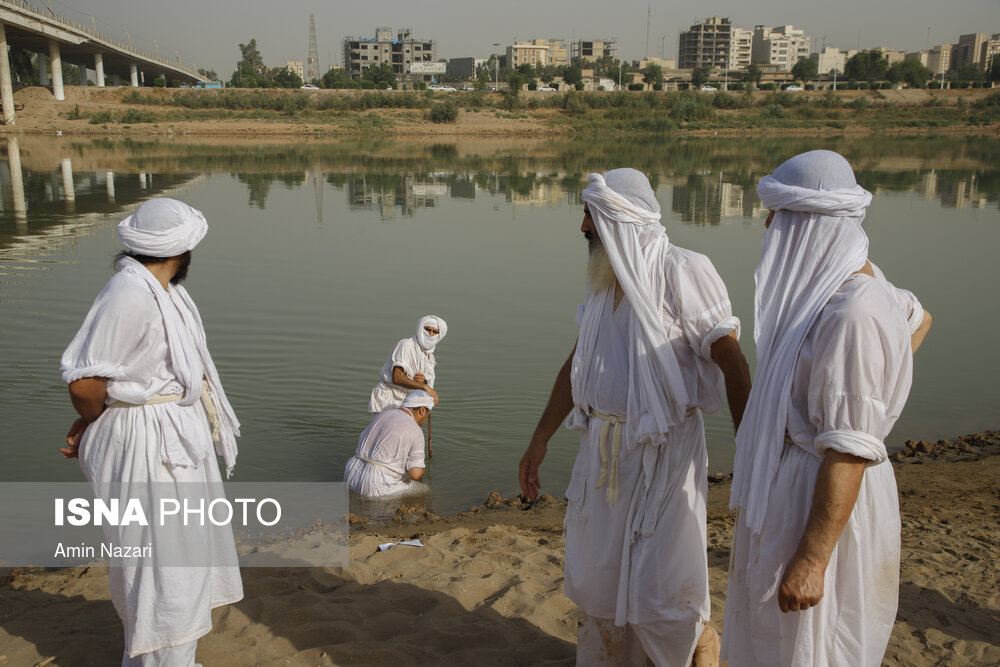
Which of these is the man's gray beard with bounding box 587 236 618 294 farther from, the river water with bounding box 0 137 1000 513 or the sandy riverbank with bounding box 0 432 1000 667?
the river water with bounding box 0 137 1000 513

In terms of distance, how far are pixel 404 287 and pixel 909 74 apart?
10080 cm

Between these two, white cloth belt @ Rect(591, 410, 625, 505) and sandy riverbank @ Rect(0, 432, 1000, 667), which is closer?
white cloth belt @ Rect(591, 410, 625, 505)

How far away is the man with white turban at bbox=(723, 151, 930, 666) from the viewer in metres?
2.02

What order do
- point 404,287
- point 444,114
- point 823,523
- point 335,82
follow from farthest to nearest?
point 335,82, point 444,114, point 404,287, point 823,523

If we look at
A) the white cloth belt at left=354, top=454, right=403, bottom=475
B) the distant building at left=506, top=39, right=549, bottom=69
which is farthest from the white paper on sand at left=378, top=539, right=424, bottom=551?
the distant building at left=506, top=39, right=549, bottom=69

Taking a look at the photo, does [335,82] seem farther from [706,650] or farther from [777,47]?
[777,47]

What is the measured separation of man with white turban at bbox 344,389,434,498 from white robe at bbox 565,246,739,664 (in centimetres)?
316

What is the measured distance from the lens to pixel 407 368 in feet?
20.0

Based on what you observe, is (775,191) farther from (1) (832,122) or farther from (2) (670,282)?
(1) (832,122)

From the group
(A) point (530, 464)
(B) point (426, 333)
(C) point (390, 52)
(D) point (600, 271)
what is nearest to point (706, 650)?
(A) point (530, 464)

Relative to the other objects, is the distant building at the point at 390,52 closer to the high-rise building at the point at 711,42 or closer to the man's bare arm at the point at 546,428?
the high-rise building at the point at 711,42

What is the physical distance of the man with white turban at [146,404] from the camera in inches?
102

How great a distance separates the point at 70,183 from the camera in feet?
79.4

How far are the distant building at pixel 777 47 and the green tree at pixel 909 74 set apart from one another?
80743mm
